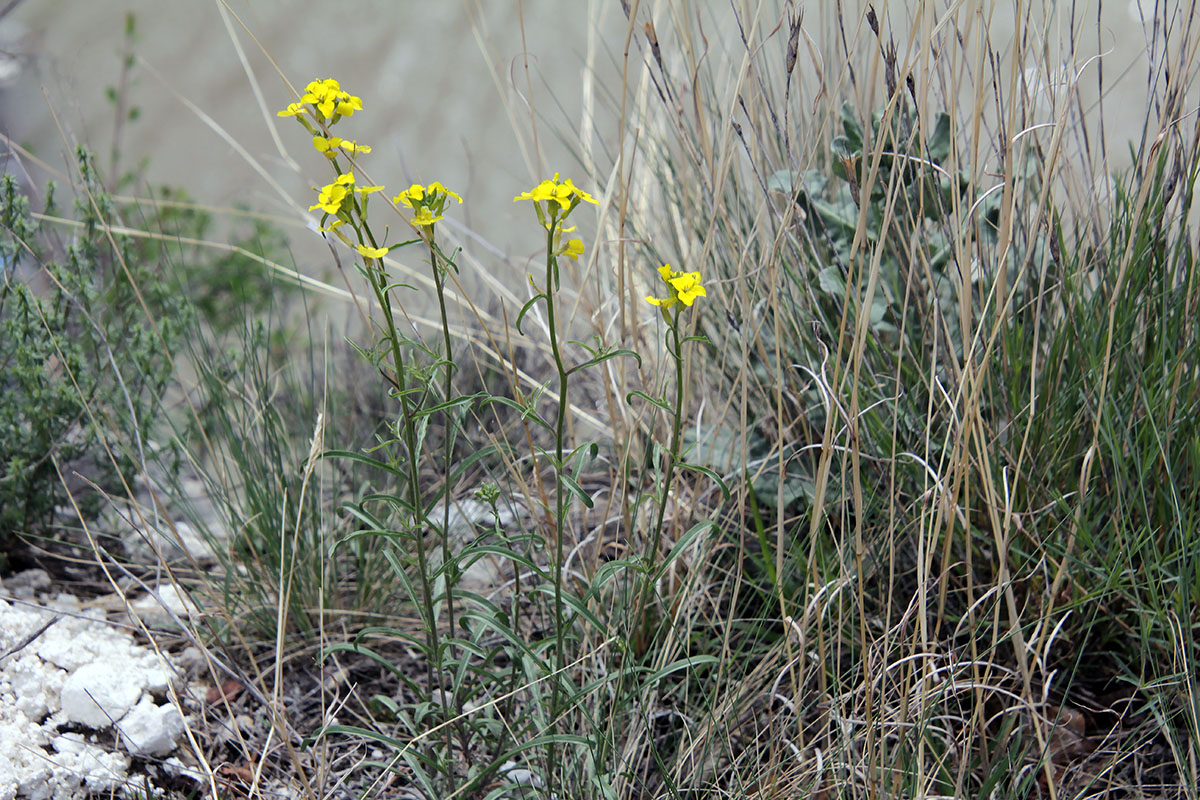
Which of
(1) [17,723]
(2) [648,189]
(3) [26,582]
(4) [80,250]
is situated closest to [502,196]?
(2) [648,189]

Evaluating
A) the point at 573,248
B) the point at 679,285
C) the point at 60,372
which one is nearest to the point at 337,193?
the point at 573,248

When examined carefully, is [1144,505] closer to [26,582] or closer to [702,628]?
[702,628]

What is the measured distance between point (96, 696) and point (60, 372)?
74 centimetres

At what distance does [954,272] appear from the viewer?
142 centimetres

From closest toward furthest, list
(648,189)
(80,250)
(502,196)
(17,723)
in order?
(17,723) → (80,250) → (648,189) → (502,196)

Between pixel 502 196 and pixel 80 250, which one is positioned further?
pixel 502 196

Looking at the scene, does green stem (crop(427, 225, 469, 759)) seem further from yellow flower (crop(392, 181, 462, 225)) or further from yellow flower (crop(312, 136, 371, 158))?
yellow flower (crop(312, 136, 371, 158))

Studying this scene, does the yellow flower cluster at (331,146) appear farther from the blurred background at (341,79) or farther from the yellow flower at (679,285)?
the blurred background at (341,79)

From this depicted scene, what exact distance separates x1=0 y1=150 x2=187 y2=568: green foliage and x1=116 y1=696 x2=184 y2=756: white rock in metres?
0.43

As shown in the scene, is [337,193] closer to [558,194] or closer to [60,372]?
[558,194]

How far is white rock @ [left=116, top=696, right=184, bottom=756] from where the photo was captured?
1295 mm

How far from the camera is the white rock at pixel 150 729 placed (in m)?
1.29

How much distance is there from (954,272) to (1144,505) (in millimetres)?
448

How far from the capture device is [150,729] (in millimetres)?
1299
